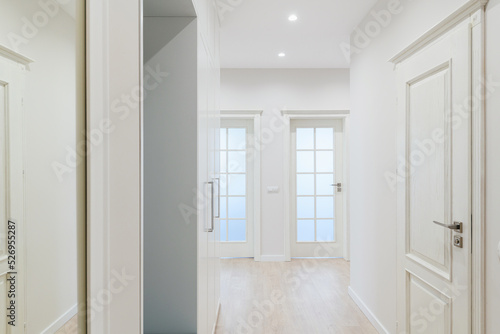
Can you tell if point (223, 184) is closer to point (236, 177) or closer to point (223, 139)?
point (236, 177)

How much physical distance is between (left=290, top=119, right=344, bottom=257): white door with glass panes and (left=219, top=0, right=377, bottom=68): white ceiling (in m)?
0.93

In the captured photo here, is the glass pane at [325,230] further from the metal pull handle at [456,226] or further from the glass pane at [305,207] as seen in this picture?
the metal pull handle at [456,226]

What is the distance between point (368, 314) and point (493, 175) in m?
1.90

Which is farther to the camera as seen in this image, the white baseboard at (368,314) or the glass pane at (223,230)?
the glass pane at (223,230)

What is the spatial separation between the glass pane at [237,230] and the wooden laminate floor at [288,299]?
1.19 ft

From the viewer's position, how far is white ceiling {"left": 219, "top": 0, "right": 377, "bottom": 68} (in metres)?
2.85

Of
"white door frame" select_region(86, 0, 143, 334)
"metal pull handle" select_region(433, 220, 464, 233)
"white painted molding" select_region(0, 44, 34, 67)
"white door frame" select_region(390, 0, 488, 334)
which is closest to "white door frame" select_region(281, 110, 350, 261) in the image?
"metal pull handle" select_region(433, 220, 464, 233)

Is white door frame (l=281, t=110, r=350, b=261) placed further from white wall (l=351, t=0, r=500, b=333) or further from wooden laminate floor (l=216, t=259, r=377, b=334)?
white wall (l=351, t=0, r=500, b=333)

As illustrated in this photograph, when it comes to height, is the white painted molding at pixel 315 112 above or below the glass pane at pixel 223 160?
above

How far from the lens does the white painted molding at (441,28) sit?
1515mm

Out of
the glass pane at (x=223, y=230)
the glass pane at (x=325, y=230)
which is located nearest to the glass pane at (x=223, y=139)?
the glass pane at (x=223, y=230)

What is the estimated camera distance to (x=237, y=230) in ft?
16.0

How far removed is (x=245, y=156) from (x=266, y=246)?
132cm

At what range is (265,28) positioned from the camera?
329cm
